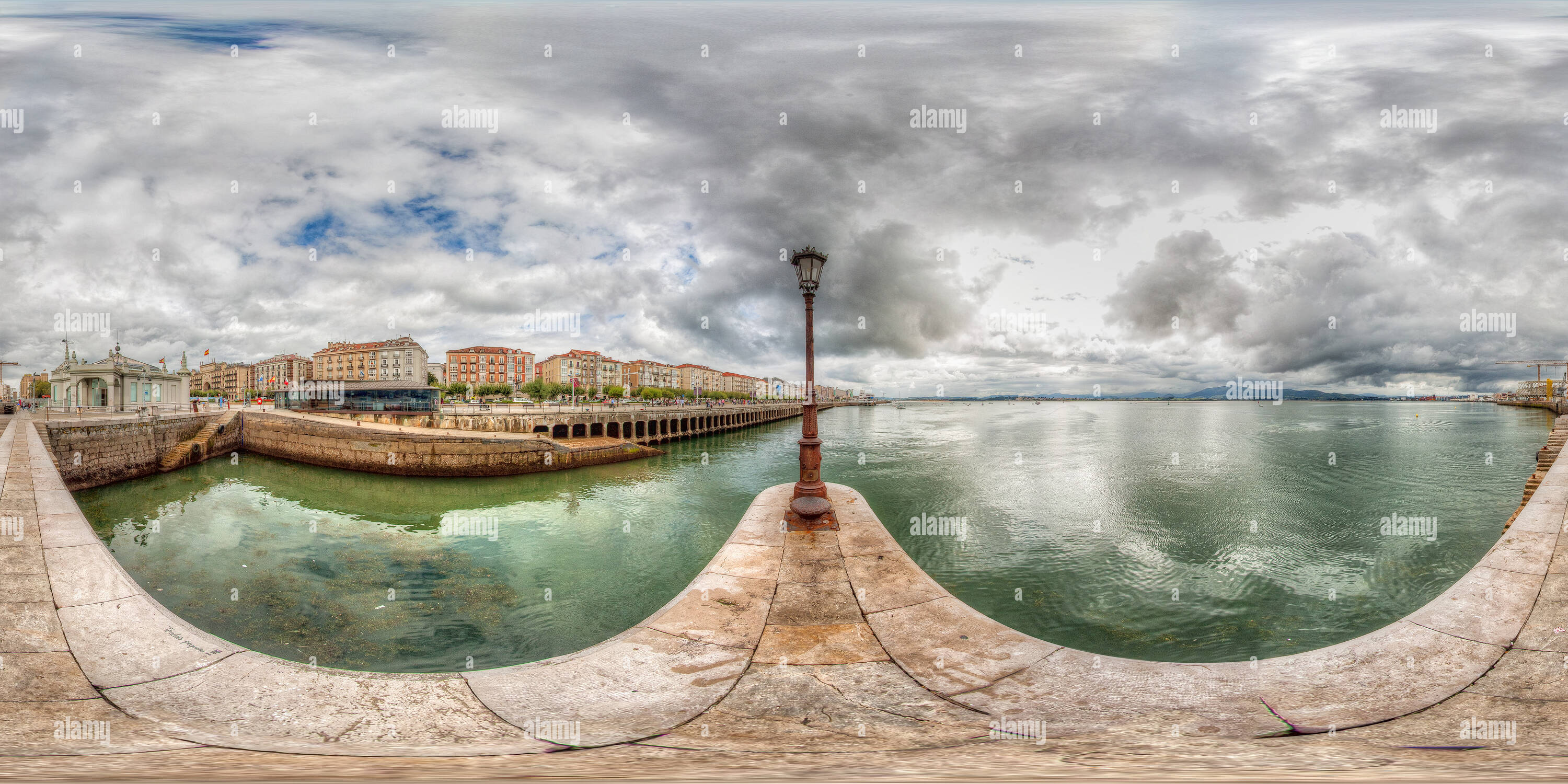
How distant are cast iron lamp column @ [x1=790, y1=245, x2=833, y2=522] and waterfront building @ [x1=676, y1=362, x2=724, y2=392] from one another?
491 ft

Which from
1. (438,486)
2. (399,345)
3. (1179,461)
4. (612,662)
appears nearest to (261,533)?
(438,486)

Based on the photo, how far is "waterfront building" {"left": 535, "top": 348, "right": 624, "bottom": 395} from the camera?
121688 millimetres

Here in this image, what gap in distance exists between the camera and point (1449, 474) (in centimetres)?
2859

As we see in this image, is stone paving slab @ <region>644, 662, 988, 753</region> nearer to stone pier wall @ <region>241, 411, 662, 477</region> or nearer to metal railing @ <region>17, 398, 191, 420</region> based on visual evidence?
stone pier wall @ <region>241, 411, 662, 477</region>

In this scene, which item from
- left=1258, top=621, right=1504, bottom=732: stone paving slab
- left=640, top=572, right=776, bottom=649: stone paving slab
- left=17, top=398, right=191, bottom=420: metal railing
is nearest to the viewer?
left=1258, top=621, right=1504, bottom=732: stone paving slab

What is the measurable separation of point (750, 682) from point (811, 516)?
3643 mm

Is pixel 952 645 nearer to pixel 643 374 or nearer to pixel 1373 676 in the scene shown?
pixel 1373 676

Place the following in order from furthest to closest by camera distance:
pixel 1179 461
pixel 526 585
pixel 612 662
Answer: pixel 1179 461 < pixel 526 585 < pixel 612 662

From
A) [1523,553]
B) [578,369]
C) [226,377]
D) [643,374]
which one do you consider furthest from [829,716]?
[226,377]

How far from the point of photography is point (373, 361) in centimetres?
9744

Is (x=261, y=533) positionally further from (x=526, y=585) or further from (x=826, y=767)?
(x=826, y=767)

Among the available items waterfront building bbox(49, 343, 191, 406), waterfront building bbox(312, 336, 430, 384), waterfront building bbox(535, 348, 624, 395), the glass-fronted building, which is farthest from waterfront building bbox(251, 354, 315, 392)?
waterfront building bbox(49, 343, 191, 406)

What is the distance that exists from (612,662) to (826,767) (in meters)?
2.21

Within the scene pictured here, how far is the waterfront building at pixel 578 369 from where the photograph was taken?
399 ft
